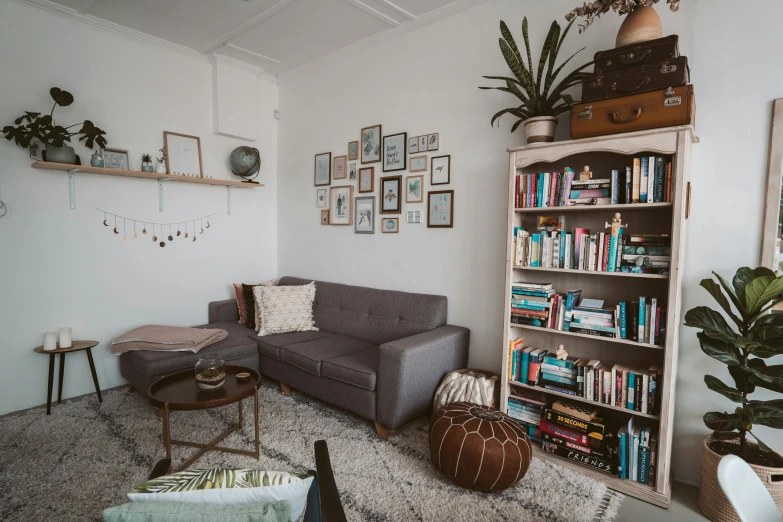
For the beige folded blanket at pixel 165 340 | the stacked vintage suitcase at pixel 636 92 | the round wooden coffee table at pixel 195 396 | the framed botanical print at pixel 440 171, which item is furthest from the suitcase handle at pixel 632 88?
the beige folded blanket at pixel 165 340

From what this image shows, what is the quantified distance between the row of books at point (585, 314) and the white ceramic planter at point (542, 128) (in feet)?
2.85

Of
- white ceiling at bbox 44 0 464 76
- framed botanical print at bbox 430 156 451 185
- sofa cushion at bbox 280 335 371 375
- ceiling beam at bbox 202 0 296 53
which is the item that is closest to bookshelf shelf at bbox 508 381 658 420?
sofa cushion at bbox 280 335 371 375

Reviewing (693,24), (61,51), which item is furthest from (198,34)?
(693,24)

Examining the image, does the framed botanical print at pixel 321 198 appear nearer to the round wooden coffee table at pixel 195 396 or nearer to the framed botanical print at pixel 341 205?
the framed botanical print at pixel 341 205

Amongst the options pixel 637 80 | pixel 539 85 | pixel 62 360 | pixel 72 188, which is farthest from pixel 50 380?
pixel 637 80

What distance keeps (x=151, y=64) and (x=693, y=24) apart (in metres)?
4.10

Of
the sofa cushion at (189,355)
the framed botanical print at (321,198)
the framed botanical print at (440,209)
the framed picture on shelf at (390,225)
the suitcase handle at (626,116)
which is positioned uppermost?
the suitcase handle at (626,116)

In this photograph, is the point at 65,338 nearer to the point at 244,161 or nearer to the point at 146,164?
the point at 146,164

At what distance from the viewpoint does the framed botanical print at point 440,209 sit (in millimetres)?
3189

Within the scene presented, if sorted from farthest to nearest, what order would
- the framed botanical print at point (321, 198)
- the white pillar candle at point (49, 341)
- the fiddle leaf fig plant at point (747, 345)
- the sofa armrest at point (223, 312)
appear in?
the framed botanical print at point (321, 198) < the sofa armrest at point (223, 312) < the white pillar candle at point (49, 341) < the fiddle leaf fig plant at point (747, 345)

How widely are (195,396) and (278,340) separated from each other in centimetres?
115

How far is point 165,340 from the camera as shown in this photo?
123 inches

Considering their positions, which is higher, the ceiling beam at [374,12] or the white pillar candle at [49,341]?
the ceiling beam at [374,12]

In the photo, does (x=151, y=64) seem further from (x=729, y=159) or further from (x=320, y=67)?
(x=729, y=159)
